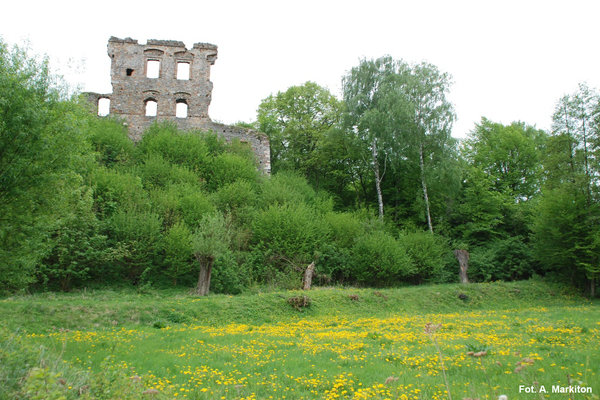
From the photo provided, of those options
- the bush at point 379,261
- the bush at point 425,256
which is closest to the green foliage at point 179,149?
the bush at point 379,261

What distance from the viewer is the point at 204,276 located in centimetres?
2088

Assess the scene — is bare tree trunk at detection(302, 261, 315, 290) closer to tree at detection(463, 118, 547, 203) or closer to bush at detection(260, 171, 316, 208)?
bush at detection(260, 171, 316, 208)

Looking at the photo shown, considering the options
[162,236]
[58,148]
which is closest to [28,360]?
[58,148]

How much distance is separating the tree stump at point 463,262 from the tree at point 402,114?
12.4 feet

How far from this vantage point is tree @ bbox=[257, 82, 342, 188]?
41938 mm

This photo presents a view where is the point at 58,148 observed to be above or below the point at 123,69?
below

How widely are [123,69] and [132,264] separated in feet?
80.7

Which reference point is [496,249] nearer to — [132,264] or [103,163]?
[132,264]

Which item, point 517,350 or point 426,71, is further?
point 426,71

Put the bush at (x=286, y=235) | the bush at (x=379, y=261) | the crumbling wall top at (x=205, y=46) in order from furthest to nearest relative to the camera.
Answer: the crumbling wall top at (x=205, y=46) → the bush at (x=379, y=261) → the bush at (x=286, y=235)

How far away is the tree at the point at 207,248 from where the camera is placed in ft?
66.5

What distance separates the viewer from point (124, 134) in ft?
111

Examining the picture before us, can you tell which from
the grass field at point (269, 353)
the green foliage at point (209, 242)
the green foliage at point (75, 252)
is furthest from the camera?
the green foliage at point (209, 242)

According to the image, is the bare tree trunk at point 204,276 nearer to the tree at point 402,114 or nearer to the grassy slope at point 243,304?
the grassy slope at point 243,304
